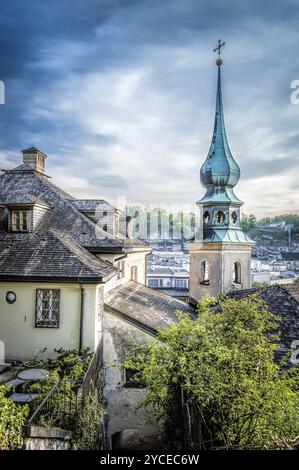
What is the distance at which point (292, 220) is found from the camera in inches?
1345

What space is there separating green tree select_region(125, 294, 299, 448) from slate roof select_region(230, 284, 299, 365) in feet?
15.9

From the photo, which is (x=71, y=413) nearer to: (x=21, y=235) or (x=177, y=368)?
(x=177, y=368)

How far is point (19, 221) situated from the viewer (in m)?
12.1

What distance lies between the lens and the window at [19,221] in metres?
12.1

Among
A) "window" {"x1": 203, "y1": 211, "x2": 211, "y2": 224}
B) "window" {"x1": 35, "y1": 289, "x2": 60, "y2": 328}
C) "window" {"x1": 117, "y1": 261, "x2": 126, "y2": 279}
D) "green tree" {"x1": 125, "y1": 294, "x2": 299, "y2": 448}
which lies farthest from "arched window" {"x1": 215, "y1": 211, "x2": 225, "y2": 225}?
"green tree" {"x1": 125, "y1": 294, "x2": 299, "y2": 448}

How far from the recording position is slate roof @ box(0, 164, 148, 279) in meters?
10.5

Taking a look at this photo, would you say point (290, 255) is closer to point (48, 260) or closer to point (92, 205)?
point (92, 205)

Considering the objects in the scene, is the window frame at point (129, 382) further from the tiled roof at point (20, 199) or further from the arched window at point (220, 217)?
the arched window at point (220, 217)

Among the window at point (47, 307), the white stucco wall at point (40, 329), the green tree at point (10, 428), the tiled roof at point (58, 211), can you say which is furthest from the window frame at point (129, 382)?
the green tree at point (10, 428)

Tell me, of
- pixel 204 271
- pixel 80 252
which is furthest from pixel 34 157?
pixel 204 271

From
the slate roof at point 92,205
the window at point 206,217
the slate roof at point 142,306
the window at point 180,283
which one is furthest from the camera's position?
the window at point 180,283

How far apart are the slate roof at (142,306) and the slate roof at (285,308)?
13.8ft

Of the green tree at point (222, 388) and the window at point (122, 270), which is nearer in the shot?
the green tree at point (222, 388)
